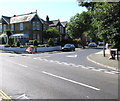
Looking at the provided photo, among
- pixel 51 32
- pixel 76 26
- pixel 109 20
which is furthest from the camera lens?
pixel 51 32

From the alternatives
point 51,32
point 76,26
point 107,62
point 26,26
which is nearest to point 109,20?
point 107,62

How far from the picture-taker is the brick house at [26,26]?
44094 mm

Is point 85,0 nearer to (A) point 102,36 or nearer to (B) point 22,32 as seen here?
(A) point 102,36

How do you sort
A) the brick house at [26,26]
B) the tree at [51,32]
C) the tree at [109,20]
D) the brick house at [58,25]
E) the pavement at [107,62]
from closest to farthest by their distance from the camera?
the tree at [109,20], the pavement at [107,62], the brick house at [26,26], the tree at [51,32], the brick house at [58,25]

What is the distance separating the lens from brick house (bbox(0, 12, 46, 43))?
145 ft

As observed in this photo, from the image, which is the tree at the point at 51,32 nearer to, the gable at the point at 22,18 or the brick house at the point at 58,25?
the gable at the point at 22,18

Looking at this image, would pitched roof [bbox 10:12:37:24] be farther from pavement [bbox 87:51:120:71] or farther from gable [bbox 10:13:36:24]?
pavement [bbox 87:51:120:71]

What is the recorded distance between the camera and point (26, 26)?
44562 mm

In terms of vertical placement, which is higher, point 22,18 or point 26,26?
point 22,18

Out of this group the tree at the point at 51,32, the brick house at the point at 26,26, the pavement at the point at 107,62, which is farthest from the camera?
the tree at the point at 51,32

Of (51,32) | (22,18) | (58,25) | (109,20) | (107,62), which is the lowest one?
(107,62)

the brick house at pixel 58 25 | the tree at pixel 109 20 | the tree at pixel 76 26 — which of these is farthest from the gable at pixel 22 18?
the tree at pixel 109 20

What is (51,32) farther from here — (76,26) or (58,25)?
(58,25)

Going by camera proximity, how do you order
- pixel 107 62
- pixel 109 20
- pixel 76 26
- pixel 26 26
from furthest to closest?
pixel 26 26, pixel 76 26, pixel 107 62, pixel 109 20
